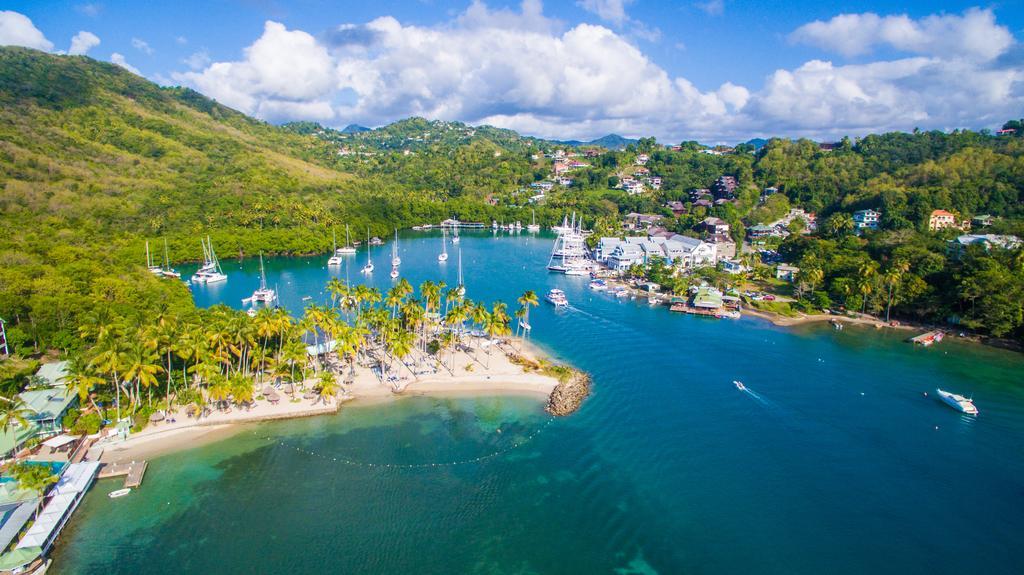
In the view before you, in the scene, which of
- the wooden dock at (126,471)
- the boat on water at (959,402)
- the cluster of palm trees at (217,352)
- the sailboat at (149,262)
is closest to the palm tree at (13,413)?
the cluster of palm trees at (217,352)

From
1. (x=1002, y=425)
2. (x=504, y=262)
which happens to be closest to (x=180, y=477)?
(x=1002, y=425)

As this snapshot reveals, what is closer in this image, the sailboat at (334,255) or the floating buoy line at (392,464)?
the floating buoy line at (392,464)

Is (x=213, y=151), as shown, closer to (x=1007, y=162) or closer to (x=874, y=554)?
(x=874, y=554)

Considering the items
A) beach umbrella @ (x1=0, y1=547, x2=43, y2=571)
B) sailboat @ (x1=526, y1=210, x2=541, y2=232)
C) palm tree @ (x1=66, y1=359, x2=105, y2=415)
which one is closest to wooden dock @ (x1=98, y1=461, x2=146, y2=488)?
palm tree @ (x1=66, y1=359, x2=105, y2=415)

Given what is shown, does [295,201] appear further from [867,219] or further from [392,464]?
[867,219]

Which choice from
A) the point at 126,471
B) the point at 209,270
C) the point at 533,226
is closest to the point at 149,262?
the point at 209,270

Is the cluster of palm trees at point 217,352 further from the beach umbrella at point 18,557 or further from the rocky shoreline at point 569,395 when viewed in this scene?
the beach umbrella at point 18,557

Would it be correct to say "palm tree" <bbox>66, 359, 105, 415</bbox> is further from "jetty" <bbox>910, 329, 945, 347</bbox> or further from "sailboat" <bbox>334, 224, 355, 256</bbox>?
"jetty" <bbox>910, 329, 945, 347</bbox>
